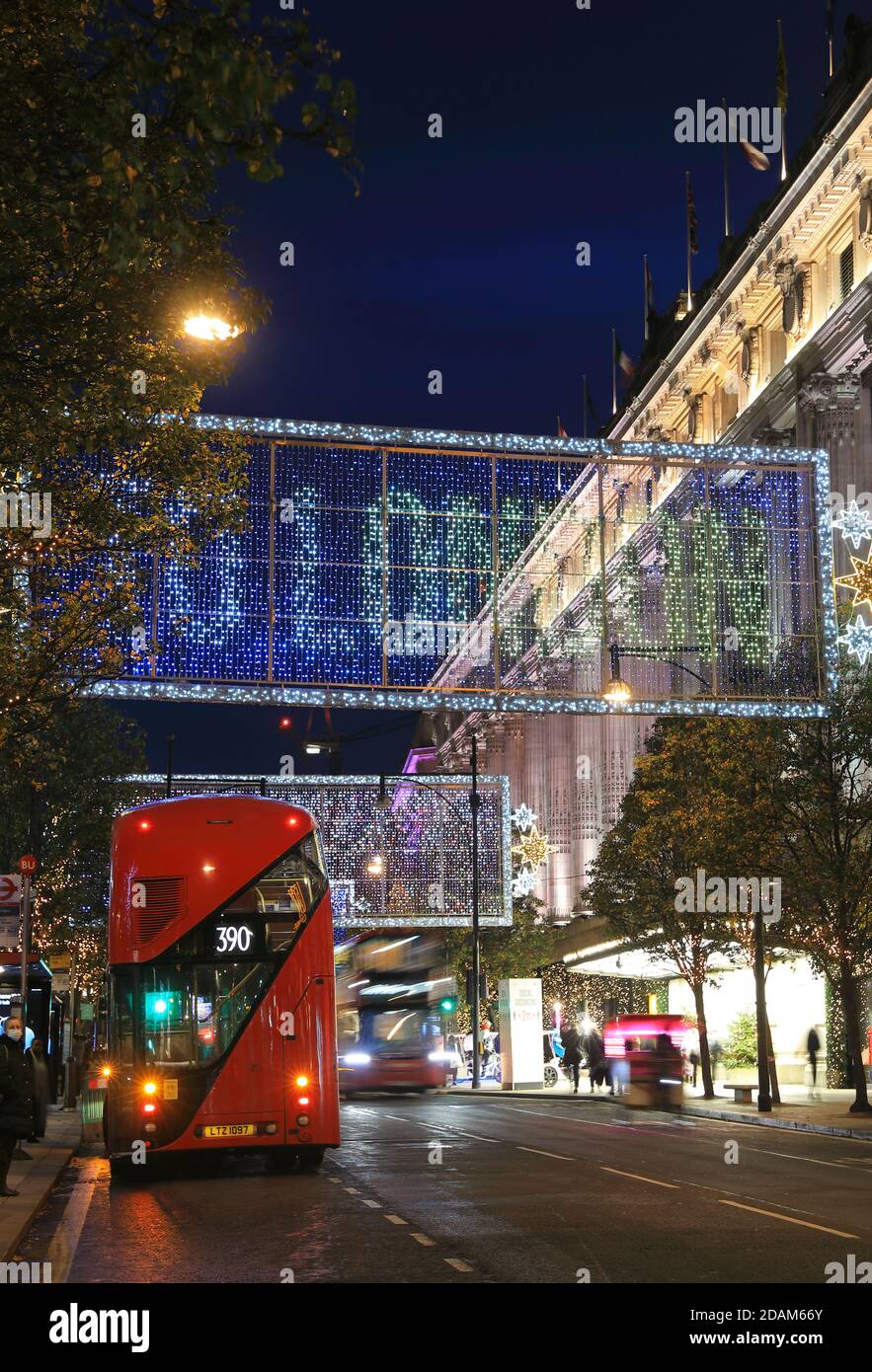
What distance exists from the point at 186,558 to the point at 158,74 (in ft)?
42.1

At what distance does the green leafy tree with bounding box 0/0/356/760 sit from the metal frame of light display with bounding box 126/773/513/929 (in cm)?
3970

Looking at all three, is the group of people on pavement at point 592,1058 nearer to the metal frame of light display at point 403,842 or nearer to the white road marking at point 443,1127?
the metal frame of light display at point 403,842

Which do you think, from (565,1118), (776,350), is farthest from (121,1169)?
(776,350)

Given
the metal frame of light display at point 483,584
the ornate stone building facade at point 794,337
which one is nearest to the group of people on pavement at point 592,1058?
the ornate stone building facade at point 794,337

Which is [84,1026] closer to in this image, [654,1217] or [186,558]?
[186,558]

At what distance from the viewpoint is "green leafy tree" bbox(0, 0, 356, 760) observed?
1005 cm

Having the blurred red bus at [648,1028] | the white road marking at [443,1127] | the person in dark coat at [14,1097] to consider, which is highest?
the person in dark coat at [14,1097]

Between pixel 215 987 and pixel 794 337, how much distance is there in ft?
136

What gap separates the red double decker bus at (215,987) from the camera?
21266 mm

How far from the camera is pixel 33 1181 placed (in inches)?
855

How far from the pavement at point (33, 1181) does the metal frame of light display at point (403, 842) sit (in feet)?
84.2

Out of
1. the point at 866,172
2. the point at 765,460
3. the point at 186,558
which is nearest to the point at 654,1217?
the point at 186,558

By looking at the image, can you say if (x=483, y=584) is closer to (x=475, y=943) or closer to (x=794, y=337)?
(x=794, y=337)

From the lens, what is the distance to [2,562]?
57.9 feet
